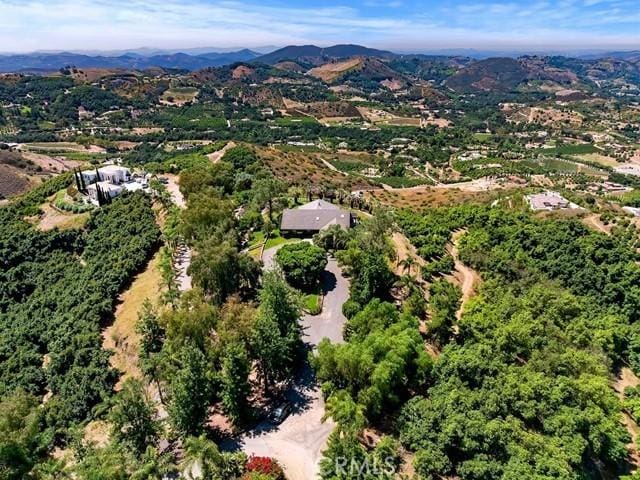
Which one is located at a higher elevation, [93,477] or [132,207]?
[93,477]

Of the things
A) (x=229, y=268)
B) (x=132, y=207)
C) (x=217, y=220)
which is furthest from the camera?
(x=132, y=207)

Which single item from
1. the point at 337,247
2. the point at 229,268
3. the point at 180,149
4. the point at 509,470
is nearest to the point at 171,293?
the point at 229,268

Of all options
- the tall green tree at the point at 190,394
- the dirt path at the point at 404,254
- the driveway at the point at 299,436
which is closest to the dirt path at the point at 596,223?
the dirt path at the point at 404,254

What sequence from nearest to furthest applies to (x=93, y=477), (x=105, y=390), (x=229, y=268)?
(x=93, y=477) < (x=105, y=390) < (x=229, y=268)

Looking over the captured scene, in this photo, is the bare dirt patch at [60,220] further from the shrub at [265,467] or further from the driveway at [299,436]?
the shrub at [265,467]

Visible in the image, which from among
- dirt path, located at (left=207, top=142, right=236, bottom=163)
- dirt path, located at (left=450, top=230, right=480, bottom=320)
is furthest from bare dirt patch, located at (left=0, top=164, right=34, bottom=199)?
dirt path, located at (left=450, top=230, right=480, bottom=320)

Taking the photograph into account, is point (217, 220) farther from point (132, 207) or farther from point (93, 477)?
point (93, 477)
